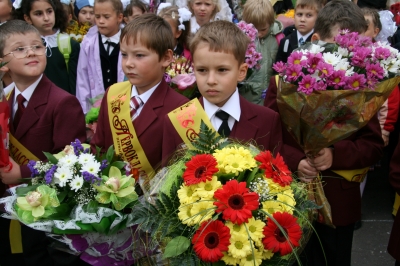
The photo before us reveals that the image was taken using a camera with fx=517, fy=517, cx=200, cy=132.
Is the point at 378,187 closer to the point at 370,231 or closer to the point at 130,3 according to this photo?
the point at 370,231

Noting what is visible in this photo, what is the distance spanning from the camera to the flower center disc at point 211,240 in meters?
1.76

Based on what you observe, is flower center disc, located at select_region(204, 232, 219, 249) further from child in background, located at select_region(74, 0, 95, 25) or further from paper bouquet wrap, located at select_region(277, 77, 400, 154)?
child in background, located at select_region(74, 0, 95, 25)

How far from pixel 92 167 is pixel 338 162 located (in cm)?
140

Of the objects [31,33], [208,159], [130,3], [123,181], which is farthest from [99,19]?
[208,159]

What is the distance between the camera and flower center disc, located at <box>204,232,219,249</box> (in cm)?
176

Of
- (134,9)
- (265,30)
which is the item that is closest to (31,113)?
(134,9)

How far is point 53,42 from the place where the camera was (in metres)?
5.33

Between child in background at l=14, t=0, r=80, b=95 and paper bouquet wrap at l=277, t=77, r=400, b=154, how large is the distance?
3.29 meters

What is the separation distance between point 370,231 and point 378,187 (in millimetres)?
1028

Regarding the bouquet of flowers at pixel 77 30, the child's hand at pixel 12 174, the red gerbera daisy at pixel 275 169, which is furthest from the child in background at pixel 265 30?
the red gerbera daisy at pixel 275 169

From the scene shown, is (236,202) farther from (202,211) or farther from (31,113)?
(31,113)

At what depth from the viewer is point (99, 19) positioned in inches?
207

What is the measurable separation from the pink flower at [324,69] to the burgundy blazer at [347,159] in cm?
64

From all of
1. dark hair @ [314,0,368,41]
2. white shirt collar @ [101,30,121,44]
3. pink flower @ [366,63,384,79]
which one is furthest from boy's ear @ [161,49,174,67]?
white shirt collar @ [101,30,121,44]
